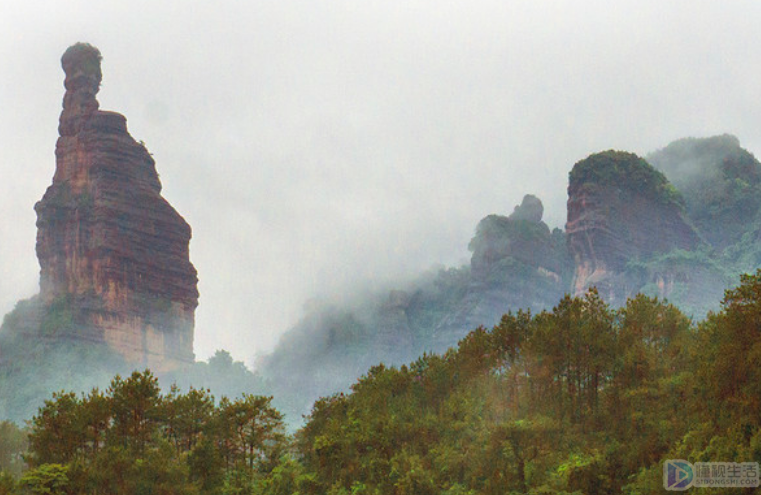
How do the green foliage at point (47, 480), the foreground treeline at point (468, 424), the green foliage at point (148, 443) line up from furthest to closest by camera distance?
1. the green foliage at point (148, 443)
2. the green foliage at point (47, 480)
3. the foreground treeline at point (468, 424)

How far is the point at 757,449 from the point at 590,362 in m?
19.0

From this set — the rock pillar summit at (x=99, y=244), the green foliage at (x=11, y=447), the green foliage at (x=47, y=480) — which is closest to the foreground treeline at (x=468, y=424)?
the green foliage at (x=47, y=480)

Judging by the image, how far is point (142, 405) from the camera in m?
52.4

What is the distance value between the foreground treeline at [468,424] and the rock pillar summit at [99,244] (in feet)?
447

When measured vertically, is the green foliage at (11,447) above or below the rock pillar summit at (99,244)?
below

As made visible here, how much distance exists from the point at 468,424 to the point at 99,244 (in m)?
153

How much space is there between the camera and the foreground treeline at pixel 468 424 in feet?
134

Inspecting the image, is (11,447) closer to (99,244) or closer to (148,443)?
(148,443)

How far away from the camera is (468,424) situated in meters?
49.9

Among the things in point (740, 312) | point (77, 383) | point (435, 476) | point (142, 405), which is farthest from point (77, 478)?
point (77, 383)

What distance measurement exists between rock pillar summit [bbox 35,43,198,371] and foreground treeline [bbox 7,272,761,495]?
447 ft

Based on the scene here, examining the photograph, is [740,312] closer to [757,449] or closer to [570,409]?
[757,449]

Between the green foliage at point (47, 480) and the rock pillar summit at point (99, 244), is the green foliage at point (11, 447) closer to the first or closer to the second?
the green foliage at point (47, 480)

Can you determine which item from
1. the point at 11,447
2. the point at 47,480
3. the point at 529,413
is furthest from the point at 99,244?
the point at 529,413
